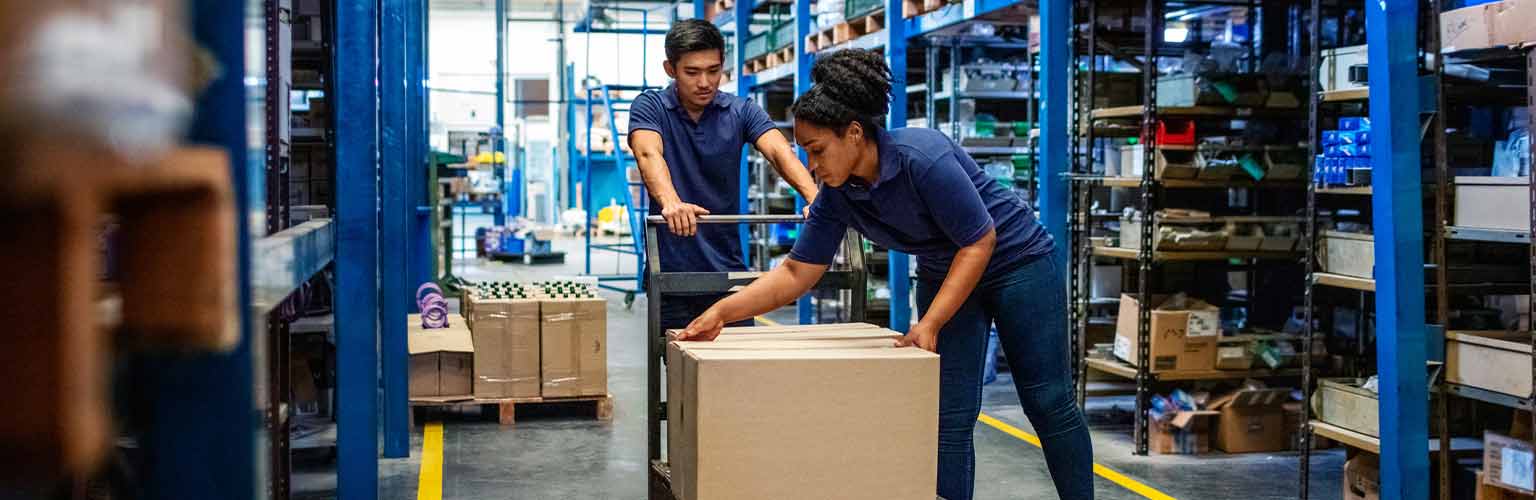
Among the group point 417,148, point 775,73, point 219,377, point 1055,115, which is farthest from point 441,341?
point 219,377

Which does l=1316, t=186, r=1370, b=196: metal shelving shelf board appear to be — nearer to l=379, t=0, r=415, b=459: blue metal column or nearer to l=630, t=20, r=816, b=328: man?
l=630, t=20, r=816, b=328: man

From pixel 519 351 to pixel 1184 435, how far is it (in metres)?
3.57

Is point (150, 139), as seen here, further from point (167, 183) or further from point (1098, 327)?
point (1098, 327)

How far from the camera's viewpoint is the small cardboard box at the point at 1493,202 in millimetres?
4875

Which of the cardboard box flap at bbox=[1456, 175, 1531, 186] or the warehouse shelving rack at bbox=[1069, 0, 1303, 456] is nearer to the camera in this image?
the cardboard box flap at bbox=[1456, 175, 1531, 186]

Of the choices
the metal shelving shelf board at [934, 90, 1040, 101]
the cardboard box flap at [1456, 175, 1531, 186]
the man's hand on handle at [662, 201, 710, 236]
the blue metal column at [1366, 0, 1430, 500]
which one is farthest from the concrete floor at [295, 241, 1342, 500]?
the metal shelving shelf board at [934, 90, 1040, 101]

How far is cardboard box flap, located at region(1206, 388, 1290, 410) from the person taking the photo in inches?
278

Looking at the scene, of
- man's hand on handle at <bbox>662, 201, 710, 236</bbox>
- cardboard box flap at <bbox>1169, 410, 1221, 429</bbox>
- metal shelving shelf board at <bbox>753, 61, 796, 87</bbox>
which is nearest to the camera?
man's hand on handle at <bbox>662, 201, 710, 236</bbox>

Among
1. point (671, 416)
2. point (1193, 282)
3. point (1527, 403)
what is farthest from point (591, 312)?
point (1527, 403)

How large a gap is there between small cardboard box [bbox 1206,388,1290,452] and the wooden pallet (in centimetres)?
331

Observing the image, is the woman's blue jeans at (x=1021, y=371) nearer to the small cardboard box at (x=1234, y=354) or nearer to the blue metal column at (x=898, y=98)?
the small cardboard box at (x=1234, y=354)

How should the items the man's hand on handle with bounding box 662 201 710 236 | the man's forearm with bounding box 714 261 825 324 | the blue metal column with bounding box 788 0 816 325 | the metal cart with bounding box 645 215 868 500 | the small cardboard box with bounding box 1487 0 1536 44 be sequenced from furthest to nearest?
the blue metal column with bounding box 788 0 816 325
the small cardboard box with bounding box 1487 0 1536 44
the man's hand on handle with bounding box 662 201 710 236
the metal cart with bounding box 645 215 868 500
the man's forearm with bounding box 714 261 825 324

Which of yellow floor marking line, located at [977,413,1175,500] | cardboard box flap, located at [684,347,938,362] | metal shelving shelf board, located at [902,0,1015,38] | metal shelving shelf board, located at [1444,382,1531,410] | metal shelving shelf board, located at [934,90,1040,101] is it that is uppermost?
Result: metal shelving shelf board, located at [902,0,1015,38]

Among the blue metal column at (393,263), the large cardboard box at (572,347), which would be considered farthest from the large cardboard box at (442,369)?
the blue metal column at (393,263)
